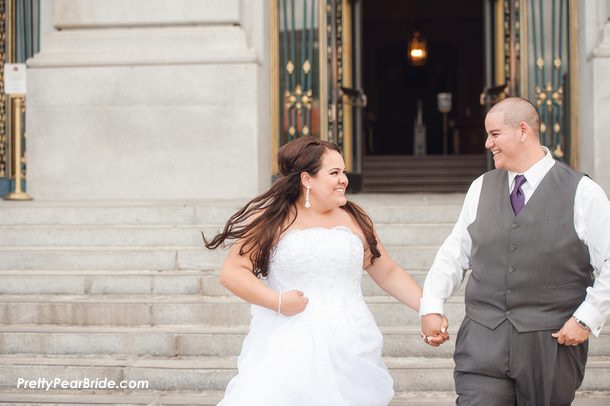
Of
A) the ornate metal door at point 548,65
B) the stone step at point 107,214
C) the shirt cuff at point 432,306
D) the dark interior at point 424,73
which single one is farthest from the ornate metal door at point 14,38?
the dark interior at point 424,73

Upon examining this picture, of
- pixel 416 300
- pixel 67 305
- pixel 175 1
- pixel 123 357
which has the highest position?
pixel 175 1

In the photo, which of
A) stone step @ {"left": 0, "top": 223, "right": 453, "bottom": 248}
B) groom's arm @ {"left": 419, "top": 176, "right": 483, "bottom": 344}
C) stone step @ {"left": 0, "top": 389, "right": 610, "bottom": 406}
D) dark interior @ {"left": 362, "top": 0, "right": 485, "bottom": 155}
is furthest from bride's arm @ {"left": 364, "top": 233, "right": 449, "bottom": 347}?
dark interior @ {"left": 362, "top": 0, "right": 485, "bottom": 155}

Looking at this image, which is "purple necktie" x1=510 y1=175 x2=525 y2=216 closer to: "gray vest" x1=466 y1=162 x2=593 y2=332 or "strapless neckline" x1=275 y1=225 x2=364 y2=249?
"gray vest" x1=466 y1=162 x2=593 y2=332

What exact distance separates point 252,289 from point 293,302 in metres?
0.19

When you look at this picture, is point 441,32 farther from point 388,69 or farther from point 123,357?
point 123,357

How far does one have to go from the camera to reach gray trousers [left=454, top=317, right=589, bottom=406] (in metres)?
2.22

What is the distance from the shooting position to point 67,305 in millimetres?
4289

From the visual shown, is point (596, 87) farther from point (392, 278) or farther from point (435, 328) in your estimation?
point (435, 328)

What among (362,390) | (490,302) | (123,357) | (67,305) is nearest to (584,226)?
(490,302)

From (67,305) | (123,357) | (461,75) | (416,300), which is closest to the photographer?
(416,300)

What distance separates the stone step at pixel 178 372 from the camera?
363cm

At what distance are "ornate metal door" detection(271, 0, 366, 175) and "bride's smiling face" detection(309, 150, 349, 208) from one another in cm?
565

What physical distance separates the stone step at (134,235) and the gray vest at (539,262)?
284 cm

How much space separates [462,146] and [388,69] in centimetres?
461
